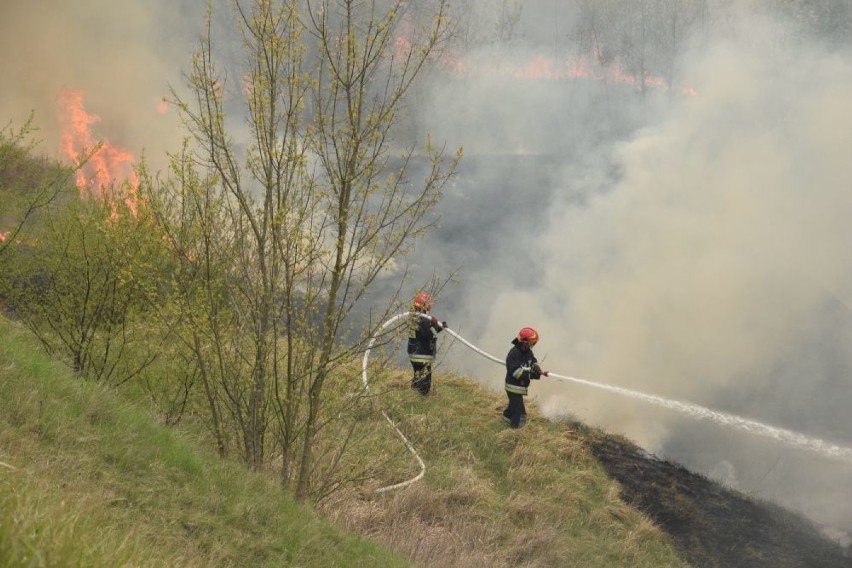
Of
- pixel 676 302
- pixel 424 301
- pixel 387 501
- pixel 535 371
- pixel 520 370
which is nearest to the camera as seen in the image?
pixel 387 501

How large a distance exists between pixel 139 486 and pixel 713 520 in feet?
26.6

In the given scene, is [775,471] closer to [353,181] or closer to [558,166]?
[353,181]

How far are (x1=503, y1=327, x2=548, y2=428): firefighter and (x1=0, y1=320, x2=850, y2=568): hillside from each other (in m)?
0.36

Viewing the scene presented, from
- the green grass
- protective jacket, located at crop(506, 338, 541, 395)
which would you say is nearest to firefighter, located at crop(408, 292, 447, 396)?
protective jacket, located at crop(506, 338, 541, 395)

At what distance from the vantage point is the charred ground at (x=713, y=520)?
868cm

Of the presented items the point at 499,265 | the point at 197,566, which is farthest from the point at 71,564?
the point at 499,265

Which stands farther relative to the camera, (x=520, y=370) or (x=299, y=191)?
(x=520, y=370)

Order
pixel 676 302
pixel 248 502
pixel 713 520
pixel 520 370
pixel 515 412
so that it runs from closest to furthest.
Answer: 1. pixel 248 502
2. pixel 713 520
3. pixel 520 370
4. pixel 515 412
5. pixel 676 302

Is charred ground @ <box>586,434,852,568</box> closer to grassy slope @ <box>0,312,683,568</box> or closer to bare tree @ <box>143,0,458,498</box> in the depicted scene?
grassy slope @ <box>0,312,683,568</box>

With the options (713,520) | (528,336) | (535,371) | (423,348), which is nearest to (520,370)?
(535,371)

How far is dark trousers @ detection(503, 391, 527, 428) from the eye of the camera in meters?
10.6

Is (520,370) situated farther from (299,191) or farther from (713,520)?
(299,191)

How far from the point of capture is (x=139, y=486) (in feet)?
13.4

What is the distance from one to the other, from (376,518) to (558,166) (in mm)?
34109
